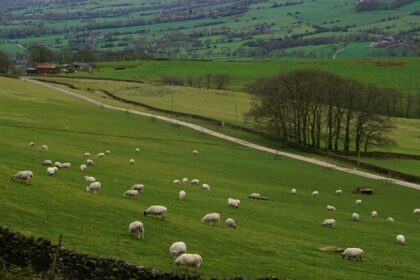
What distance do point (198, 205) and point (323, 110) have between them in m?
59.5

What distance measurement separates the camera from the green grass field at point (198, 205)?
25547mm

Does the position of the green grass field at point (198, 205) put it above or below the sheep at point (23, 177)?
below

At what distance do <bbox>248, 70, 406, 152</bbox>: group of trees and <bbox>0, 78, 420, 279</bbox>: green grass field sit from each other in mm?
14477

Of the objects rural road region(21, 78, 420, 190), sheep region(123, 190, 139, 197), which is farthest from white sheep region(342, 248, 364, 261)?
rural road region(21, 78, 420, 190)

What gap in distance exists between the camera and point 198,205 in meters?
39.4

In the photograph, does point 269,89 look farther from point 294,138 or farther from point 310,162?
point 310,162

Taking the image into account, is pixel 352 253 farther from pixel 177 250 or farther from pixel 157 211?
pixel 177 250

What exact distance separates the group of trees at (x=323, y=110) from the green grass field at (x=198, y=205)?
14.5 m

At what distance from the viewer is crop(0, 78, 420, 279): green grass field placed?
83.8ft

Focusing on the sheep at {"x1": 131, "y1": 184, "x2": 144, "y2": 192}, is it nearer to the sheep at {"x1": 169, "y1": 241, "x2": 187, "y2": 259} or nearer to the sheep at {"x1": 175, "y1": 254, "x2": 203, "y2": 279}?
the sheep at {"x1": 169, "y1": 241, "x2": 187, "y2": 259}

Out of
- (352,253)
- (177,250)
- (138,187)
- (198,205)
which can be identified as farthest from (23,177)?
(352,253)

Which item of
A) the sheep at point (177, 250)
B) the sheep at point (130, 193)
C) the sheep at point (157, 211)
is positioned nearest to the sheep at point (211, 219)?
the sheep at point (157, 211)

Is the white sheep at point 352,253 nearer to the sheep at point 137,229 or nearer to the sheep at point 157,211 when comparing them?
the sheep at point 157,211

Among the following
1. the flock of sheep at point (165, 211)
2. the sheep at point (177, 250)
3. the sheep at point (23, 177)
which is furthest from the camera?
the sheep at point (23, 177)
